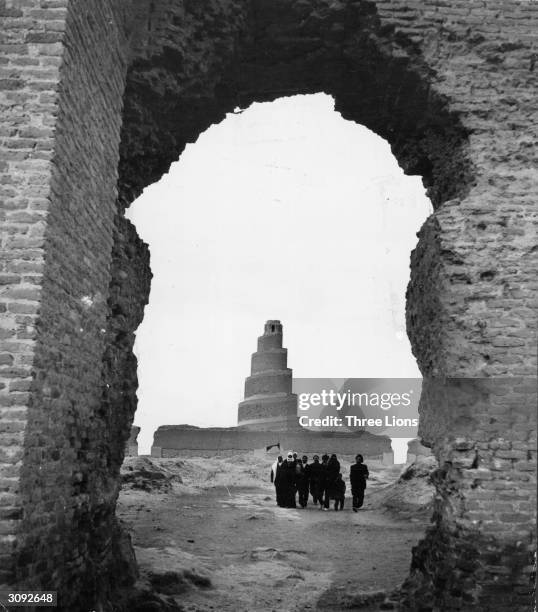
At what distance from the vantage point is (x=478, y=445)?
4.43m

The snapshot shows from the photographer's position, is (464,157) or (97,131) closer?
(97,131)

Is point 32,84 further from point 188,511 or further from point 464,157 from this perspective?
point 188,511

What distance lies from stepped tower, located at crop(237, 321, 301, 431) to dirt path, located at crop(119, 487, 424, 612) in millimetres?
18150

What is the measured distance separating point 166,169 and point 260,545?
5480 mm

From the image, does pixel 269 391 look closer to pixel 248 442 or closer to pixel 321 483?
pixel 248 442

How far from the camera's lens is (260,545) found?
342 inches

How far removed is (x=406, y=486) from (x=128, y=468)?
6.86 metres

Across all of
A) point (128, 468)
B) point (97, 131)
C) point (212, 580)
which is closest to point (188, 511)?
point (128, 468)

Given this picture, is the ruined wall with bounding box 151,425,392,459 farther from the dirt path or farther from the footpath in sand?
the dirt path

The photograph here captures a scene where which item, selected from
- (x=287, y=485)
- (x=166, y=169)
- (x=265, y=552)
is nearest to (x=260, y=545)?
(x=265, y=552)

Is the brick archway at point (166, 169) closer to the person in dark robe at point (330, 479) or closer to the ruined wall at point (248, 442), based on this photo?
the person in dark robe at point (330, 479)

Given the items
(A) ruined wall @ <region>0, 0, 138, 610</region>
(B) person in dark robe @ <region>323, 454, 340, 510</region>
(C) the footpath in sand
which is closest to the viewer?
(A) ruined wall @ <region>0, 0, 138, 610</region>

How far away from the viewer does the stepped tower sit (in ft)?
104

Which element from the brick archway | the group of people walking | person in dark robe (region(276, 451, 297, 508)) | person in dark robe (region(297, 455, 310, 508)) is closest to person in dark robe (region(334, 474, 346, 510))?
the group of people walking
